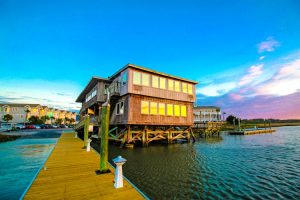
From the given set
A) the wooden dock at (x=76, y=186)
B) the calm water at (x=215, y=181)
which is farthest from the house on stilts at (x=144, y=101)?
the wooden dock at (x=76, y=186)

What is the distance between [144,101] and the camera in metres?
19.8

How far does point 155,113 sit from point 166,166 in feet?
32.6

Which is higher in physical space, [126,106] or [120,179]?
[126,106]

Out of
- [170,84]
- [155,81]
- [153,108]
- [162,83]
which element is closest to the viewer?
[153,108]

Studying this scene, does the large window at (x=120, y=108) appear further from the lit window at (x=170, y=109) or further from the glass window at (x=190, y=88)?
the glass window at (x=190, y=88)

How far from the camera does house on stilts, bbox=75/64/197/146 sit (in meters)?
18.9

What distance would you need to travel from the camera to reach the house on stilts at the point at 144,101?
745 inches

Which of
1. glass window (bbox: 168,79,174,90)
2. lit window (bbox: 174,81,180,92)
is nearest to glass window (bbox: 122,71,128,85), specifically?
glass window (bbox: 168,79,174,90)

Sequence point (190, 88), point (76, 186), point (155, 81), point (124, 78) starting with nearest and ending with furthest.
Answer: point (76, 186), point (124, 78), point (155, 81), point (190, 88)

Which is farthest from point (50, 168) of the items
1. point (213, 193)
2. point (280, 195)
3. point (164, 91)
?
point (164, 91)

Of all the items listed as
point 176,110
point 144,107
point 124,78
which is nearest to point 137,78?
point 124,78

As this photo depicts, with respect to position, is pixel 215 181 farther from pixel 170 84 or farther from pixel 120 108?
pixel 170 84

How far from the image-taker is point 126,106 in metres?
19.1

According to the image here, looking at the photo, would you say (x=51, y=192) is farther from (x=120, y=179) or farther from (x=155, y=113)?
(x=155, y=113)
